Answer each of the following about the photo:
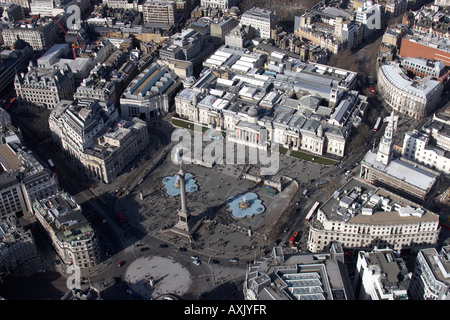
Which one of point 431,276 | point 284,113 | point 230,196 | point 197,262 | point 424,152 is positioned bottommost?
point 197,262

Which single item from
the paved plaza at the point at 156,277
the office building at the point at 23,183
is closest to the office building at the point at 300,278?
the paved plaza at the point at 156,277

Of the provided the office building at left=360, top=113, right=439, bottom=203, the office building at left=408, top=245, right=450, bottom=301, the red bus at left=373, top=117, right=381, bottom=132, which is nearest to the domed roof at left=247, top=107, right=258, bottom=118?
the office building at left=360, top=113, right=439, bottom=203

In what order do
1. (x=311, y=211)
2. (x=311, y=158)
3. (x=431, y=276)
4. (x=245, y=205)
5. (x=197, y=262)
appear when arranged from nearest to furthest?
(x=431, y=276) → (x=197, y=262) → (x=311, y=211) → (x=245, y=205) → (x=311, y=158)

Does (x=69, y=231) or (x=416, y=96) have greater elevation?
(x=416, y=96)

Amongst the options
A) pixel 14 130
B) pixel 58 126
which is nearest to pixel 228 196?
pixel 58 126

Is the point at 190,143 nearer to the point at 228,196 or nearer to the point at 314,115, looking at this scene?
the point at 228,196

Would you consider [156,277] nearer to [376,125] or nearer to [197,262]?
[197,262]

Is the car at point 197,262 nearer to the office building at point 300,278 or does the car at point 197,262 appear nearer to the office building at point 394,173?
the office building at point 300,278

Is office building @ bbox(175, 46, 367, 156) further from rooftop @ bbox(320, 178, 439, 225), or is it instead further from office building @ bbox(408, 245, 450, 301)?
office building @ bbox(408, 245, 450, 301)

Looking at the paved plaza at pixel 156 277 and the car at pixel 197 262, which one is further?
the car at pixel 197 262

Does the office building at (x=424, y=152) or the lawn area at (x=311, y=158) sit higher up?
the office building at (x=424, y=152)

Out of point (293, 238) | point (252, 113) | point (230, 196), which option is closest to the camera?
point (293, 238)

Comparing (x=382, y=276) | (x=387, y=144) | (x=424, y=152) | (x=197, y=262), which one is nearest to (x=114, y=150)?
(x=197, y=262)
